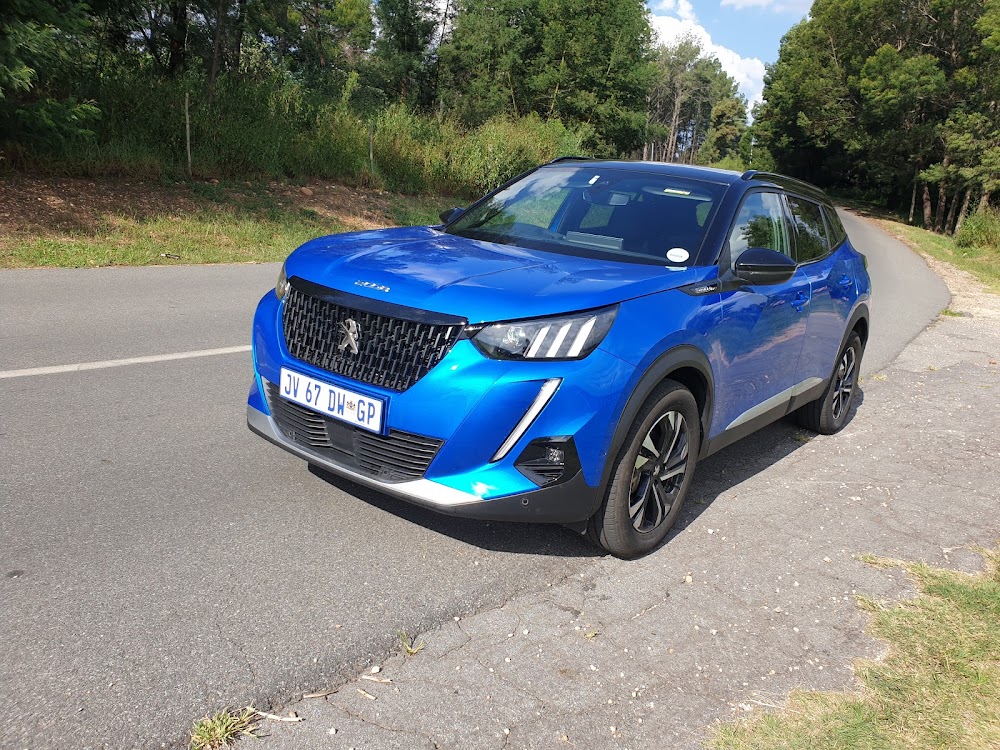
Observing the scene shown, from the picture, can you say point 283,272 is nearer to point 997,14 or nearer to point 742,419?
point 742,419

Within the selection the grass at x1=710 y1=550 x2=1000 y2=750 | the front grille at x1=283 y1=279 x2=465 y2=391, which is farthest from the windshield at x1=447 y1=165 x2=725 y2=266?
the grass at x1=710 y1=550 x2=1000 y2=750

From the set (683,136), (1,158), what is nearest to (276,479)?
(1,158)

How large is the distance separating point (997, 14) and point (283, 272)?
38811 mm

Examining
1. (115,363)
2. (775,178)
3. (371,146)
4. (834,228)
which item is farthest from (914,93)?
(115,363)

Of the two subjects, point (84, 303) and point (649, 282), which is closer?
point (649, 282)

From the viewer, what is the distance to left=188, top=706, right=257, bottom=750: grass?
2.32 meters

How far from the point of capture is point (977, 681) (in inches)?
115

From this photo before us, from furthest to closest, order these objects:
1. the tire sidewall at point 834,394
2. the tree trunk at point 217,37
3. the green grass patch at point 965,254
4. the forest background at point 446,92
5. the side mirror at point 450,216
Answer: the green grass patch at point 965,254
the tree trunk at point 217,37
the forest background at point 446,92
the tire sidewall at point 834,394
the side mirror at point 450,216

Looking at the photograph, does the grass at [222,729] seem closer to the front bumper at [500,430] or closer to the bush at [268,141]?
the front bumper at [500,430]

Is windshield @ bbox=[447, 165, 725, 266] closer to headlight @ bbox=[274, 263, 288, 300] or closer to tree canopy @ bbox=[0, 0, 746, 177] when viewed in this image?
headlight @ bbox=[274, 263, 288, 300]

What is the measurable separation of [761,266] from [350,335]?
2.07 metres

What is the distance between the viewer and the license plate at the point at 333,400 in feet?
10.9

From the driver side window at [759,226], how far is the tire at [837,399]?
1307mm

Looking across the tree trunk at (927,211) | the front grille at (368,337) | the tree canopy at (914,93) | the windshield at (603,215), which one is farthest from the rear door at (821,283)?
the tree trunk at (927,211)
